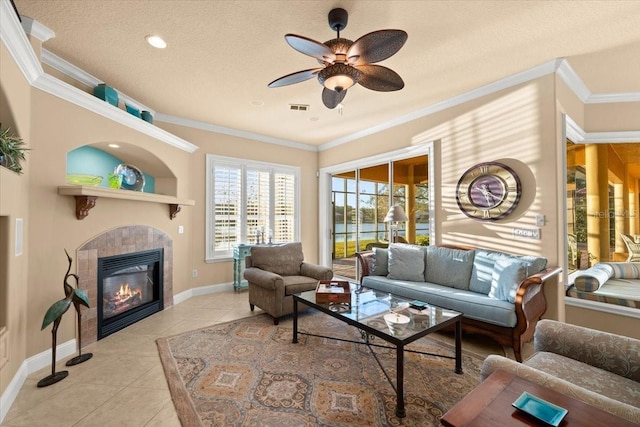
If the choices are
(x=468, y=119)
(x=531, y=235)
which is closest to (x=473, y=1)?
(x=468, y=119)

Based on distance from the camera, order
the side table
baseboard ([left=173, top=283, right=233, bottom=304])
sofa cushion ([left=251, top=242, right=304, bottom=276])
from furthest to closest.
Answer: the side table < baseboard ([left=173, top=283, right=233, bottom=304]) < sofa cushion ([left=251, top=242, right=304, bottom=276])

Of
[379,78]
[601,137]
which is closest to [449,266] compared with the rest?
[379,78]

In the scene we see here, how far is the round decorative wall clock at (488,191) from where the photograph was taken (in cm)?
325

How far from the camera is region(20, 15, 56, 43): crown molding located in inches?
88.1

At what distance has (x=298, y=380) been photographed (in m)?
2.24

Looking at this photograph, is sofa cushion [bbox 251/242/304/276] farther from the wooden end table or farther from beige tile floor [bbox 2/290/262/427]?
the wooden end table

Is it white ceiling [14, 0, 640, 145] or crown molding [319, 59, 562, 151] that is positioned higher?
white ceiling [14, 0, 640, 145]

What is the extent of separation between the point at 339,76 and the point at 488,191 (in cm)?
245

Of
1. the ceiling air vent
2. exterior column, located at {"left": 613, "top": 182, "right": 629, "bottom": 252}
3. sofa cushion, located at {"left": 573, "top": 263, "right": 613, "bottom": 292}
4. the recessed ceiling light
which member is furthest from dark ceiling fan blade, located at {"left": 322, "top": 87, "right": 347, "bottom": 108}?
exterior column, located at {"left": 613, "top": 182, "right": 629, "bottom": 252}

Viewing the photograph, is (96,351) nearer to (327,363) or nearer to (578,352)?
(327,363)

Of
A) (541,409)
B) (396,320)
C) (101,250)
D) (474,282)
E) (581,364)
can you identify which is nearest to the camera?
(541,409)

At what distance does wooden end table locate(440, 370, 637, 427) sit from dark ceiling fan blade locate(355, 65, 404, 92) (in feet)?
6.93

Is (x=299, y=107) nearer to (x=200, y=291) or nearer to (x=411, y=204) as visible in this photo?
(x=411, y=204)

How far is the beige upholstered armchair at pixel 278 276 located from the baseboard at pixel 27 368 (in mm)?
1870
